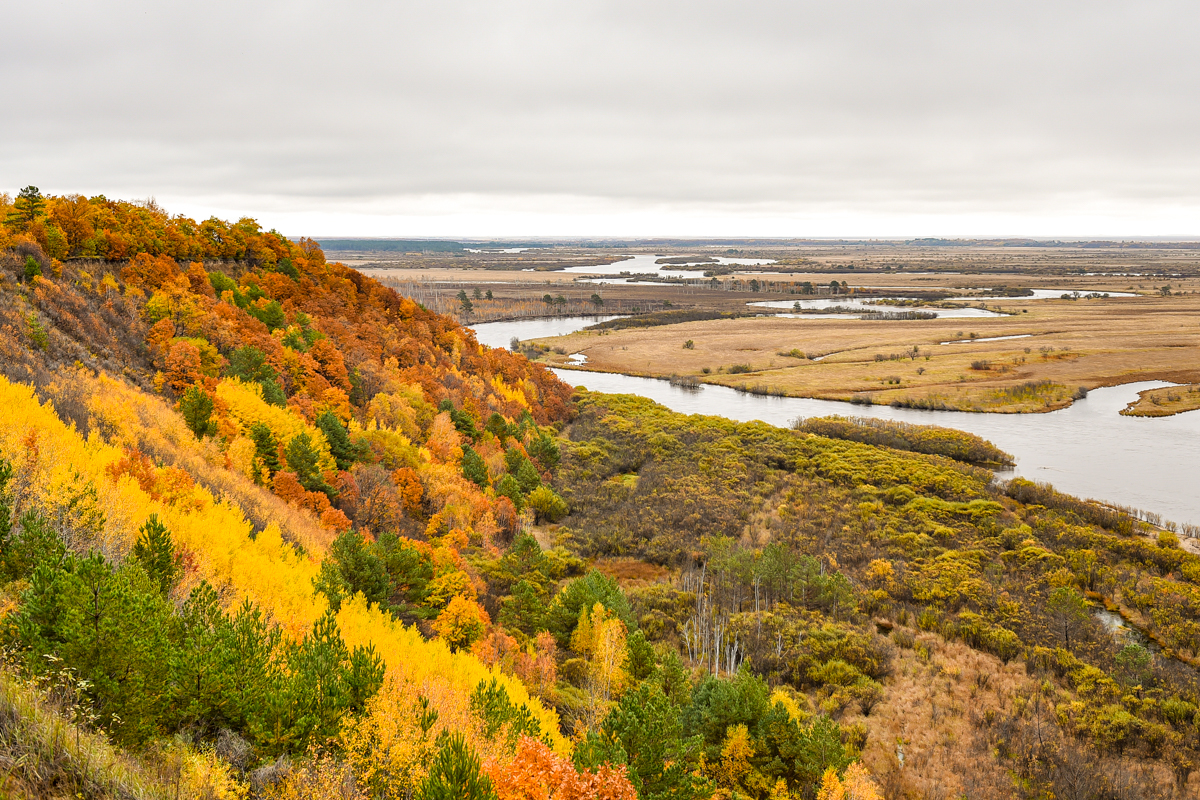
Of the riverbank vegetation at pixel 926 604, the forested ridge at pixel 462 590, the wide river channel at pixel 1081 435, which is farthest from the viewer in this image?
the wide river channel at pixel 1081 435

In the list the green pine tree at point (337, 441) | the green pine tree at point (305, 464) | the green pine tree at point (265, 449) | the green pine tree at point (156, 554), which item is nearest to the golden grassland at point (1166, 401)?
the green pine tree at point (337, 441)

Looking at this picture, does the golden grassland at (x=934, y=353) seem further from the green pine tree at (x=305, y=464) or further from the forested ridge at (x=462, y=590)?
the green pine tree at (x=305, y=464)

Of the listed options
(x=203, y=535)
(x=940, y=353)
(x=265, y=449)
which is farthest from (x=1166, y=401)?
(x=203, y=535)

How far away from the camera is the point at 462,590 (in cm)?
3262

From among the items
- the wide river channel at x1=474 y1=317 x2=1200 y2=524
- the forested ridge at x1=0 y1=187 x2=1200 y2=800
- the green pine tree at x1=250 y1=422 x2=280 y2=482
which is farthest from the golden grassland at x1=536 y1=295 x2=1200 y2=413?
the green pine tree at x1=250 y1=422 x2=280 y2=482

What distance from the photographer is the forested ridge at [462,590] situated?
13477 millimetres

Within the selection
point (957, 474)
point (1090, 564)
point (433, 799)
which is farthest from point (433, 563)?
point (957, 474)

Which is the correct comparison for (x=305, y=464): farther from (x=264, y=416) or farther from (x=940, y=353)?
(x=940, y=353)

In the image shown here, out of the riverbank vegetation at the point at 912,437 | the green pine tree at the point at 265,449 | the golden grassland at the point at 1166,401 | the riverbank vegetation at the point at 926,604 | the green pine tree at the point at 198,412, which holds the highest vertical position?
the green pine tree at the point at 198,412

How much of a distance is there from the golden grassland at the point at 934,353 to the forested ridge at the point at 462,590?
32.7 meters

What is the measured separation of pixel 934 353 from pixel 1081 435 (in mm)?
47456

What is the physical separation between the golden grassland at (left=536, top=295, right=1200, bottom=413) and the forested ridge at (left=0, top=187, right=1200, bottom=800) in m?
32.7

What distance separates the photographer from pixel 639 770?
1659cm

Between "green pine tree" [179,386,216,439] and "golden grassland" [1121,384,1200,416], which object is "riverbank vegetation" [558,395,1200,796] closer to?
"green pine tree" [179,386,216,439]
